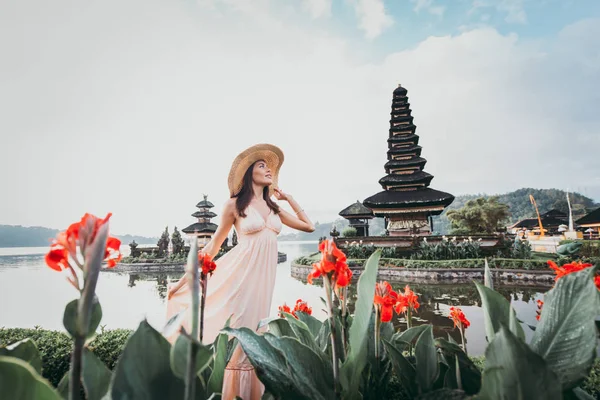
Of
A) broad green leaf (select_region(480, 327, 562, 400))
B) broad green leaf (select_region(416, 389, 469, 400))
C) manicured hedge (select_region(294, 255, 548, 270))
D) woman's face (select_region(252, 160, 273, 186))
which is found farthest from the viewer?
manicured hedge (select_region(294, 255, 548, 270))

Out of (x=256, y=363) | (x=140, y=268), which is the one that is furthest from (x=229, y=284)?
(x=140, y=268)

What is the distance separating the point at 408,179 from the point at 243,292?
719 inches

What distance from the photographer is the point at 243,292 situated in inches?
74.1

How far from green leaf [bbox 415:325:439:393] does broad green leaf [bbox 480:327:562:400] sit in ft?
0.91

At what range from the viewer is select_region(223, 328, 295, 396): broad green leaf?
821 mm

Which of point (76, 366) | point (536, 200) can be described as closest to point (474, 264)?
point (76, 366)

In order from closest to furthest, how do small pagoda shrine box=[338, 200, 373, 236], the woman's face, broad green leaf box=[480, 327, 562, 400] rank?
broad green leaf box=[480, 327, 562, 400]
the woman's face
small pagoda shrine box=[338, 200, 373, 236]

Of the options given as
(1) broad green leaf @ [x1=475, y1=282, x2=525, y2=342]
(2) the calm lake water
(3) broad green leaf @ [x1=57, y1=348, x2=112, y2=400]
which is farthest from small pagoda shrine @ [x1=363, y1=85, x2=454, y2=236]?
(3) broad green leaf @ [x1=57, y1=348, x2=112, y2=400]

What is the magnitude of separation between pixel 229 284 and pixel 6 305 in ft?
33.5

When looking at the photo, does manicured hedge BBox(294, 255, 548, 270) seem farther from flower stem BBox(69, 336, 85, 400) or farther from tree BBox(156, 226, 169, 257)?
tree BBox(156, 226, 169, 257)

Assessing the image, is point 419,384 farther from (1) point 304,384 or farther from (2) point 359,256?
(2) point 359,256

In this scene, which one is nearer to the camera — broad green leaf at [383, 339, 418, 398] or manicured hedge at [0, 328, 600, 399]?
broad green leaf at [383, 339, 418, 398]

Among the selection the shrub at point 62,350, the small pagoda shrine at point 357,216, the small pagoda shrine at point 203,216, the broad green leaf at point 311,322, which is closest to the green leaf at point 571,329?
the broad green leaf at point 311,322

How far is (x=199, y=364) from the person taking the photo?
0.53m
